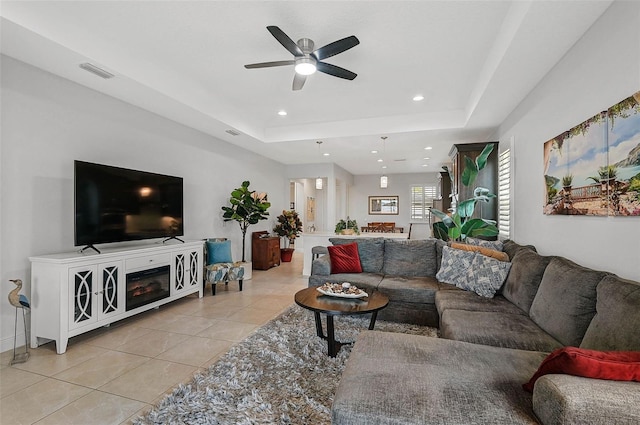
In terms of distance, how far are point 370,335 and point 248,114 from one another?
4132 millimetres

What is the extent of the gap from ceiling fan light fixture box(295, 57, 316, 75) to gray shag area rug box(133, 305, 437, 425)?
2534 millimetres

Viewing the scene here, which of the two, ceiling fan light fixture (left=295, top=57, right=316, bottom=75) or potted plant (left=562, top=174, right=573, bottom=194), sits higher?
ceiling fan light fixture (left=295, top=57, right=316, bottom=75)

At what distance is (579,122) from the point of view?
7.64 feet

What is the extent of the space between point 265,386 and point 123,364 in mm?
1292

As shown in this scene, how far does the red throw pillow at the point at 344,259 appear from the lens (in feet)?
13.1

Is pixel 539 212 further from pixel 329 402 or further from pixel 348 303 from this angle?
pixel 329 402

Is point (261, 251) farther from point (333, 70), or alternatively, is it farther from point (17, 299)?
point (333, 70)

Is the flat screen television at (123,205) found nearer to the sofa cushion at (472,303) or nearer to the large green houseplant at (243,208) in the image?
the large green houseplant at (243,208)

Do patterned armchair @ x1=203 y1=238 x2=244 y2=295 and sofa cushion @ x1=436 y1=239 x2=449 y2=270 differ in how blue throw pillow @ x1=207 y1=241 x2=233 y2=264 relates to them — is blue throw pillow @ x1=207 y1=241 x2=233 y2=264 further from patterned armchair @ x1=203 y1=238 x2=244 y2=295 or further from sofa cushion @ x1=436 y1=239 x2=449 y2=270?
sofa cushion @ x1=436 y1=239 x2=449 y2=270

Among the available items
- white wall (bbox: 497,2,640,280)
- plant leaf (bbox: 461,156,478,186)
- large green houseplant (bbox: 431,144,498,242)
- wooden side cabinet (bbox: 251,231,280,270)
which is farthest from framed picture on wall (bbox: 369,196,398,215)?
white wall (bbox: 497,2,640,280)

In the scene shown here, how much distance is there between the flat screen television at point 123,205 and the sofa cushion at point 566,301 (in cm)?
404

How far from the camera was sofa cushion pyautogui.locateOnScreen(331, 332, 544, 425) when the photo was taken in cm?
114

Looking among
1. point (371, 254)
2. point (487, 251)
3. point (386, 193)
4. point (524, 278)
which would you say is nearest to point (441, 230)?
point (371, 254)

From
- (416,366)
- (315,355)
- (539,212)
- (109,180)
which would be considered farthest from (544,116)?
(109,180)
